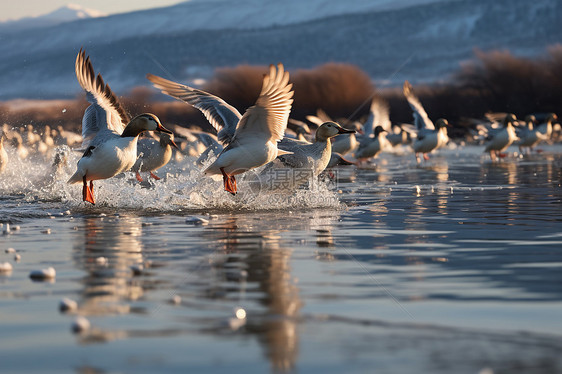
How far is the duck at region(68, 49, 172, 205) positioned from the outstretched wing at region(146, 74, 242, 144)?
879 millimetres

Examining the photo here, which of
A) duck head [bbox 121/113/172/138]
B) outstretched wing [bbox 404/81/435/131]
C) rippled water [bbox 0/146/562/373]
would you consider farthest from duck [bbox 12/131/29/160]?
duck head [bbox 121/113/172/138]

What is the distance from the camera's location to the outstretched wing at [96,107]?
1359cm

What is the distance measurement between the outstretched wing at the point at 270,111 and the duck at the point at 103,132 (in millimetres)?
1244

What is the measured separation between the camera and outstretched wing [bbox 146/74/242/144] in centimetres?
1439

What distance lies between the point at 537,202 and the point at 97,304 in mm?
9635

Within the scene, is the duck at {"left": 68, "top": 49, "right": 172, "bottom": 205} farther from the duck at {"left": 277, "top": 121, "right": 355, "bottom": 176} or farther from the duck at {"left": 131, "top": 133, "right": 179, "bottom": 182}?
the duck at {"left": 131, "top": 133, "right": 179, "bottom": 182}

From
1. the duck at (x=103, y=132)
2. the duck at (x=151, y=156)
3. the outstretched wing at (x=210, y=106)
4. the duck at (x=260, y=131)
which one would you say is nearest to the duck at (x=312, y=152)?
the duck at (x=260, y=131)

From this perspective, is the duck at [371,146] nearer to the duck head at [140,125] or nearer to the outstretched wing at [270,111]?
the outstretched wing at [270,111]

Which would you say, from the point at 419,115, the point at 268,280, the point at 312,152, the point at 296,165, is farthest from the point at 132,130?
the point at 419,115

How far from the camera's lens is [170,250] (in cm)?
839

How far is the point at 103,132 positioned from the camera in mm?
12953

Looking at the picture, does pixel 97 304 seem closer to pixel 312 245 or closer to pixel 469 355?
pixel 469 355

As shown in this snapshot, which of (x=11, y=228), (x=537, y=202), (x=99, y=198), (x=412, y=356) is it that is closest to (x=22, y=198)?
(x=99, y=198)

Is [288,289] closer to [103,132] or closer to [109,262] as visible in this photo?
[109,262]
